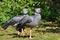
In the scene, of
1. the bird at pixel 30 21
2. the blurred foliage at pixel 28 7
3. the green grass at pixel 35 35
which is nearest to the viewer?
the bird at pixel 30 21

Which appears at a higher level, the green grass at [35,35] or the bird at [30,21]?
the bird at [30,21]

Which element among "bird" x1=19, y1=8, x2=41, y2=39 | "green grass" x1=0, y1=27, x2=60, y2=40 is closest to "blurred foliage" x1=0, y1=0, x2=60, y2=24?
"green grass" x1=0, y1=27, x2=60, y2=40

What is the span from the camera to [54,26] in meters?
13.4

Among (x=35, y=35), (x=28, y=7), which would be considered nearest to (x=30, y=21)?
(x=35, y=35)

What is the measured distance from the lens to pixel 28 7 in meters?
14.3

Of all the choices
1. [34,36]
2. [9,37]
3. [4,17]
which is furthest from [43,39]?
[4,17]

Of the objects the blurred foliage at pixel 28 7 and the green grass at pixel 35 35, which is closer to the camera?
the green grass at pixel 35 35

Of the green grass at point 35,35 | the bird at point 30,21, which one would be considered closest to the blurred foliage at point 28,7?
the green grass at point 35,35

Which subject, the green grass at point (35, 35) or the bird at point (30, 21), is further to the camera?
the green grass at point (35, 35)

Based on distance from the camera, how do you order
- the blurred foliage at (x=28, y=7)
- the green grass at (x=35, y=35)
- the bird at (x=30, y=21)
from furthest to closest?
the blurred foliage at (x=28, y=7) → the green grass at (x=35, y=35) → the bird at (x=30, y=21)

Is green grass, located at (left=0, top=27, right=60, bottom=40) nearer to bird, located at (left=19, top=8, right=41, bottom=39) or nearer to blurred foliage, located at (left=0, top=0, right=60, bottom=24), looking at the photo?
bird, located at (left=19, top=8, right=41, bottom=39)

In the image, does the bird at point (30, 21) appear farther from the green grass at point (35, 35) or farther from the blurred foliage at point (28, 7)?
the blurred foliage at point (28, 7)

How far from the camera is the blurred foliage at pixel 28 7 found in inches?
539

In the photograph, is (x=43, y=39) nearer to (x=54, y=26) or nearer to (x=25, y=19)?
(x=25, y=19)
